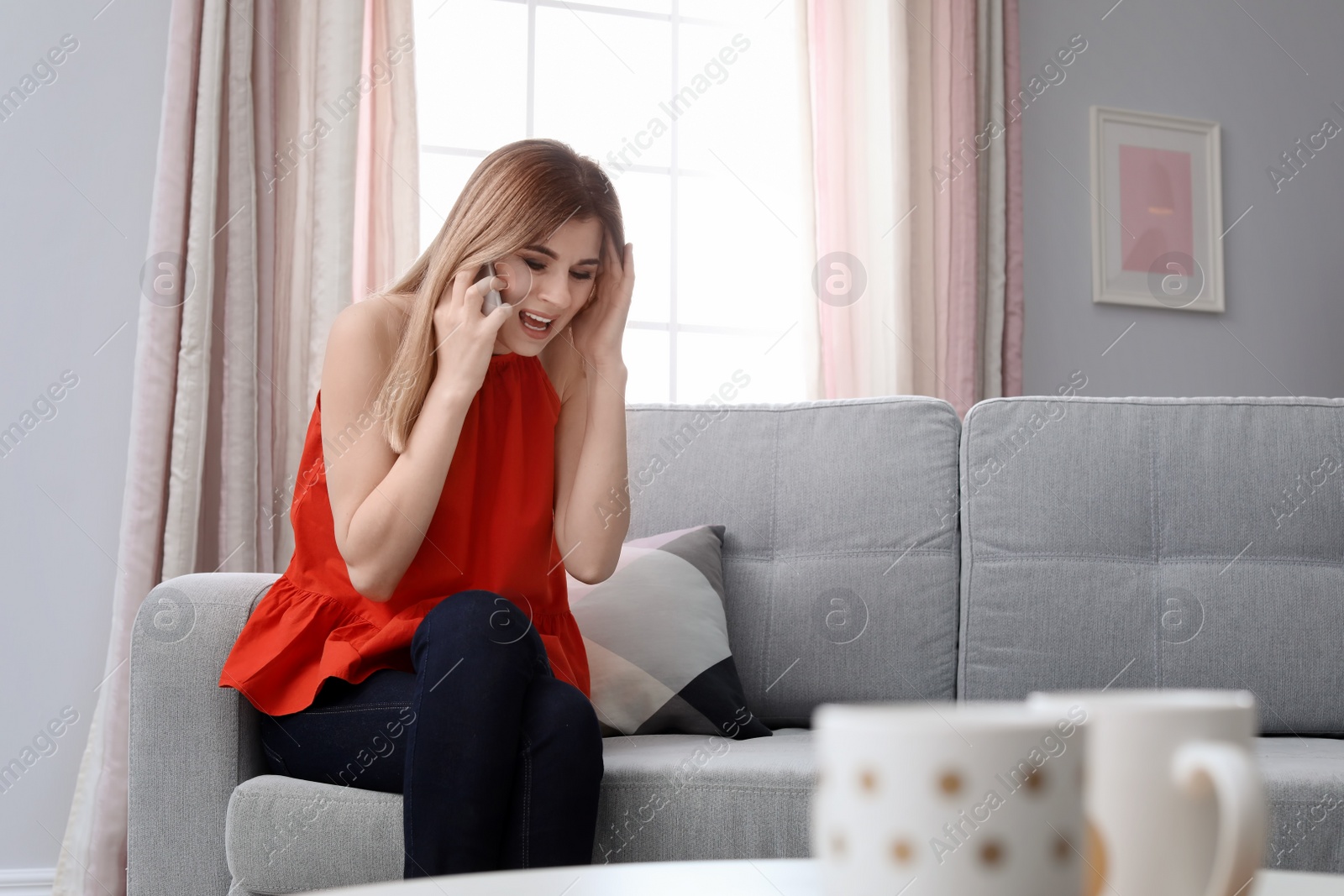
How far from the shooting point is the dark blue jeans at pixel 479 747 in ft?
3.22

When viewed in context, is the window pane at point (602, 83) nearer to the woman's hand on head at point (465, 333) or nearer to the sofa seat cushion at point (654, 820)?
the woman's hand on head at point (465, 333)

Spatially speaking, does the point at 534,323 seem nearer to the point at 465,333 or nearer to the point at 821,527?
the point at 465,333

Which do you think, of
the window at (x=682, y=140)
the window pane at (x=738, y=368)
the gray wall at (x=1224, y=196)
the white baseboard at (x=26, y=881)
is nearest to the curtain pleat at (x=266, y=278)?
the window at (x=682, y=140)

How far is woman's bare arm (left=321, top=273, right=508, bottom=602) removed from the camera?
4.07 ft

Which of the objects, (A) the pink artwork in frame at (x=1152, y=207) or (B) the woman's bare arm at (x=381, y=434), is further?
(A) the pink artwork in frame at (x=1152, y=207)

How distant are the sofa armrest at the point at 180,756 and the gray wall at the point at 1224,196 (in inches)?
88.2

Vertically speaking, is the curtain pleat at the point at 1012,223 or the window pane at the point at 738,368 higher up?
the curtain pleat at the point at 1012,223

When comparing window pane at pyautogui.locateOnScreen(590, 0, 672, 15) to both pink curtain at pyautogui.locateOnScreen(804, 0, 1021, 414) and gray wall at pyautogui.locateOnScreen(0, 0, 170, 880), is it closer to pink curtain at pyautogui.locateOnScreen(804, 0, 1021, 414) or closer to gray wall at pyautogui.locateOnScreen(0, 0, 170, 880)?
pink curtain at pyautogui.locateOnScreen(804, 0, 1021, 414)

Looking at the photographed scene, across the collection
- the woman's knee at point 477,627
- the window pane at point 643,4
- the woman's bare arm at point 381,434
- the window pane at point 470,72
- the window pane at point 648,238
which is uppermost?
the window pane at point 643,4

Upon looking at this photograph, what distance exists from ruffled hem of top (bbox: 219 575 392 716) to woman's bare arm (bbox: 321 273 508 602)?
0.06 m

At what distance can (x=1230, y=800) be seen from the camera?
0.31 metres

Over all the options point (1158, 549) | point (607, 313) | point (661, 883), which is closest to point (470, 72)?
point (607, 313)

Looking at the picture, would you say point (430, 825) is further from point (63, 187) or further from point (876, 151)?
point (876, 151)

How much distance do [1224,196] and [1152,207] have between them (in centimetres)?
24
